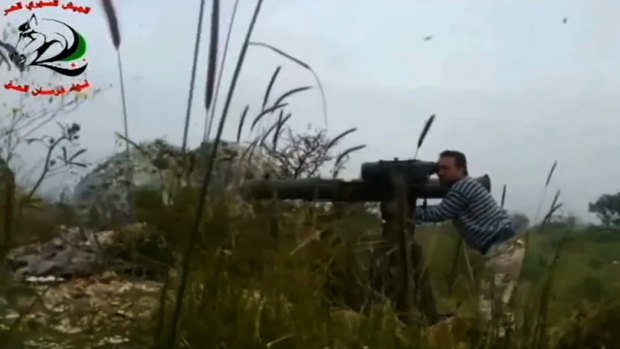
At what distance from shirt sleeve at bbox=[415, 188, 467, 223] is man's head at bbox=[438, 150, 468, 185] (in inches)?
5.5

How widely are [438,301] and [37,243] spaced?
1.79ft

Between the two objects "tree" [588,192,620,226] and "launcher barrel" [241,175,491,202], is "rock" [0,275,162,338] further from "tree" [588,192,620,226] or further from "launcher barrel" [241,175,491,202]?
"tree" [588,192,620,226]

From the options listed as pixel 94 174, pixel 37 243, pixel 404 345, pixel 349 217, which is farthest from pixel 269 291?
pixel 94 174

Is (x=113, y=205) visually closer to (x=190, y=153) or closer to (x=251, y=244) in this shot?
(x=251, y=244)

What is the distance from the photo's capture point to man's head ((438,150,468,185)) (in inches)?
82.0

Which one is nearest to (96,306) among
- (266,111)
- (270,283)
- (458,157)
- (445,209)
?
(270,283)

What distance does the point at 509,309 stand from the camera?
118 centimetres

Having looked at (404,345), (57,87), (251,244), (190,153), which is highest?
(57,87)

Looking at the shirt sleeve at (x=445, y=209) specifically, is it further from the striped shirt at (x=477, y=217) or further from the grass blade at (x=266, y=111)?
the grass blade at (x=266, y=111)

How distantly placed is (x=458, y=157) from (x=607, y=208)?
58cm

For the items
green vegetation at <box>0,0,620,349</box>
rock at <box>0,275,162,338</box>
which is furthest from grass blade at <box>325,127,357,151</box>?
rock at <box>0,275,162,338</box>

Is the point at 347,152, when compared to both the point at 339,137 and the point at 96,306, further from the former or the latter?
the point at 96,306

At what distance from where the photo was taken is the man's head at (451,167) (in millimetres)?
2082

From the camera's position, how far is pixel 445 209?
1.80 metres
